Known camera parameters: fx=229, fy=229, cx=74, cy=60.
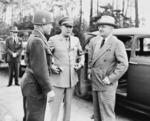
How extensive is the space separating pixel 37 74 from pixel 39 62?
0.47ft

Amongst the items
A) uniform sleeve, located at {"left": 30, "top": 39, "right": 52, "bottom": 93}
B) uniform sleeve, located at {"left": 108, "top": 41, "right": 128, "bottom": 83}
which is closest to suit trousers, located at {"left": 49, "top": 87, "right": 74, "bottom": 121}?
uniform sleeve, located at {"left": 108, "top": 41, "right": 128, "bottom": 83}

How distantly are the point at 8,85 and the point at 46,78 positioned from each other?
5.60 meters

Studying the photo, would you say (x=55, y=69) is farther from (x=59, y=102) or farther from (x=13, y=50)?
(x=13, y=50)

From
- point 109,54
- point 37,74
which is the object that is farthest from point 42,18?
point 109,54

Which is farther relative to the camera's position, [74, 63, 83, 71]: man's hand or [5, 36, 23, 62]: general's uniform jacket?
[5, 36, 23, 62]: general's uniform jacket

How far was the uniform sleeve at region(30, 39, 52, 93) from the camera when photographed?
263cm

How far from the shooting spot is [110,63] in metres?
3.78

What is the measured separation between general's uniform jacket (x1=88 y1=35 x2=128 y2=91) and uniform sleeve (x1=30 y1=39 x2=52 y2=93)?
1353 millimetres

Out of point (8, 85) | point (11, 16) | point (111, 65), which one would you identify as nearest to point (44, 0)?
point (11, 16)

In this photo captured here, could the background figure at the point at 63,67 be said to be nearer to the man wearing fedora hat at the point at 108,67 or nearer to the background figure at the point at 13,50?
the man wearing fedora hat at the point at 108,67

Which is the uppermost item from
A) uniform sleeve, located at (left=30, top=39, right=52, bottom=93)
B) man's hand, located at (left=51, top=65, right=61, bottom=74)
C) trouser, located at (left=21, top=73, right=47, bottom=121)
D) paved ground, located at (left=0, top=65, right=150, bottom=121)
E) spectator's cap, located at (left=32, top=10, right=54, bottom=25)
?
spectator's cap, located at (left=32, top=10, right=54, bottom=25)

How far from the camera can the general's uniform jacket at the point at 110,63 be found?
12.0ft

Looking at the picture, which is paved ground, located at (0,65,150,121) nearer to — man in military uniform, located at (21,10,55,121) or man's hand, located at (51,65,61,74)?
man's hand, located at (51,65,61,74)

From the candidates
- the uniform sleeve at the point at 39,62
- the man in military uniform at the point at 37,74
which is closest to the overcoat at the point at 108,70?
the man in military uniform at the point at 37,74
